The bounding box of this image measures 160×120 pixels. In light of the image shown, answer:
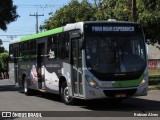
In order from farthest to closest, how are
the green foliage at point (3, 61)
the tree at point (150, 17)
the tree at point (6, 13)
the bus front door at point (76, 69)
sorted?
the green foliage at point (3, 61)
the tree at point (6, 13)
the tree at point (150, 17)
the bus front door at point (76, 69)

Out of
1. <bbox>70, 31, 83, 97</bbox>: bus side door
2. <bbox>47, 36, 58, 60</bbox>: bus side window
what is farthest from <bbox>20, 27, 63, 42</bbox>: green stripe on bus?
<bbox>70, 31, 83, 97</bbox>: bus side door

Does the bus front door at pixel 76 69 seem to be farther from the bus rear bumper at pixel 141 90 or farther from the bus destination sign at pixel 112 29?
the bus rear bumper at pixel 141 90

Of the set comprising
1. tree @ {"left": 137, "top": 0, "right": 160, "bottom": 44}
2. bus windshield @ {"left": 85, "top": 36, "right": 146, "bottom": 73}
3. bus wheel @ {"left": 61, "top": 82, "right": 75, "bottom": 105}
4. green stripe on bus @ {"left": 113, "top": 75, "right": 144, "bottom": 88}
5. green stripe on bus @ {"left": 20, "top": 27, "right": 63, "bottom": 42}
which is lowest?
bus wheel @ {"left": 61, "top": 82, "right": 75, "bottom": 105}

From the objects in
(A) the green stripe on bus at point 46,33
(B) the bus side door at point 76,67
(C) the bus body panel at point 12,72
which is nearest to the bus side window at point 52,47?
(A) the green stripe on bus at point 46,33

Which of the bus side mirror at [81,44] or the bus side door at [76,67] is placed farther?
the bus side door at [76,67]

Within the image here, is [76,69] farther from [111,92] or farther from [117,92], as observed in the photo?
[117,92]

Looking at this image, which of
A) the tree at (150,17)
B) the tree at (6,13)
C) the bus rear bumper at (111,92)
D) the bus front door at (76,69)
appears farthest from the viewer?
the tree at (6,13)

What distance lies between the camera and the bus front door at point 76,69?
50.1ft

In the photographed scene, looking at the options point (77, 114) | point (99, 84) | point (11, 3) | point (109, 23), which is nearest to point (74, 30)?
point (109, 23)

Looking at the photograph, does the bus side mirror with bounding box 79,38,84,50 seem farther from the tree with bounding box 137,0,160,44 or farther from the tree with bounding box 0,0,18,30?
the tree with bounding box 0,0,18,30

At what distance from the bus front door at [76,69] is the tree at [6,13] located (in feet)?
54.0

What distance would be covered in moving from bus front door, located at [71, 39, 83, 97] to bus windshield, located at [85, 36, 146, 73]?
1.67ft

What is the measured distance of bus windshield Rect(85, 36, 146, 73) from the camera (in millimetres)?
15031

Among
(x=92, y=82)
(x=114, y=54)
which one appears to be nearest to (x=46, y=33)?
(x=114, y=54)
